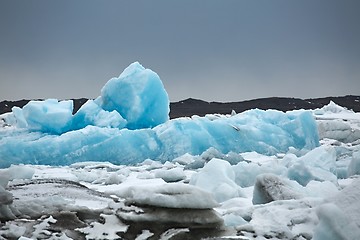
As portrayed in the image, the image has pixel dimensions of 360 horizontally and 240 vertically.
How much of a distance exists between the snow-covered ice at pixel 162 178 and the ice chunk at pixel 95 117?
4 cm

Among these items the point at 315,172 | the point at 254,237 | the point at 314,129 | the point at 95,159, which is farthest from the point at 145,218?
the point at 314,129

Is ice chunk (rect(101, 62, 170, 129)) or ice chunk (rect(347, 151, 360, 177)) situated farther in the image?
ice chunk (rect(101, 62, 170, 129))

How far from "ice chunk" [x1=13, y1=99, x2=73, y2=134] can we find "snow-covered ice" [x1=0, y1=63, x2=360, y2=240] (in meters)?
0.04

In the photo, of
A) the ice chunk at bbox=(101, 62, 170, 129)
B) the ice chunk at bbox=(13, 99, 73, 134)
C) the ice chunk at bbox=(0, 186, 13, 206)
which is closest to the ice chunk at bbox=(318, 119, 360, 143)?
the ice chunk at bbox=(101, 62, 170, 129)

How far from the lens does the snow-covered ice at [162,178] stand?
9.63 ft

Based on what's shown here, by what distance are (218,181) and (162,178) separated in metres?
1.80

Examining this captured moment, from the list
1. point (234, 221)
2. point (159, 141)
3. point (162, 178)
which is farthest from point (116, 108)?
Result: point (234, 221)

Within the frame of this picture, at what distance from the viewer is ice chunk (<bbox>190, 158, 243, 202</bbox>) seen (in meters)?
4.57

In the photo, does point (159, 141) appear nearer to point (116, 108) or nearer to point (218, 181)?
point (116, 108)

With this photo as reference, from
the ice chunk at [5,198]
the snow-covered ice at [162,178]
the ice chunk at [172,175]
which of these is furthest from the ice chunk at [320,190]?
the ice chunk at [5,198]

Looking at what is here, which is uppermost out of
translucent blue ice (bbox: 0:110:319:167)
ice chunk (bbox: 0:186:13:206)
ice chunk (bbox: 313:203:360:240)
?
ice chunk (bbox: 313:203:360:240)

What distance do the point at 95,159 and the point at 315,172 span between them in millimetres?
6005

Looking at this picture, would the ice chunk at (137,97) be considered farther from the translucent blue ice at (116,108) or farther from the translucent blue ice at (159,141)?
the translucent blue ice at (159,141)

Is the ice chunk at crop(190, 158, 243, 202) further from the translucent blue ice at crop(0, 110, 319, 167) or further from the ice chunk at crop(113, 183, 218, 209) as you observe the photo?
the translucent blue ice at crop(0, 110, 319, 167)
